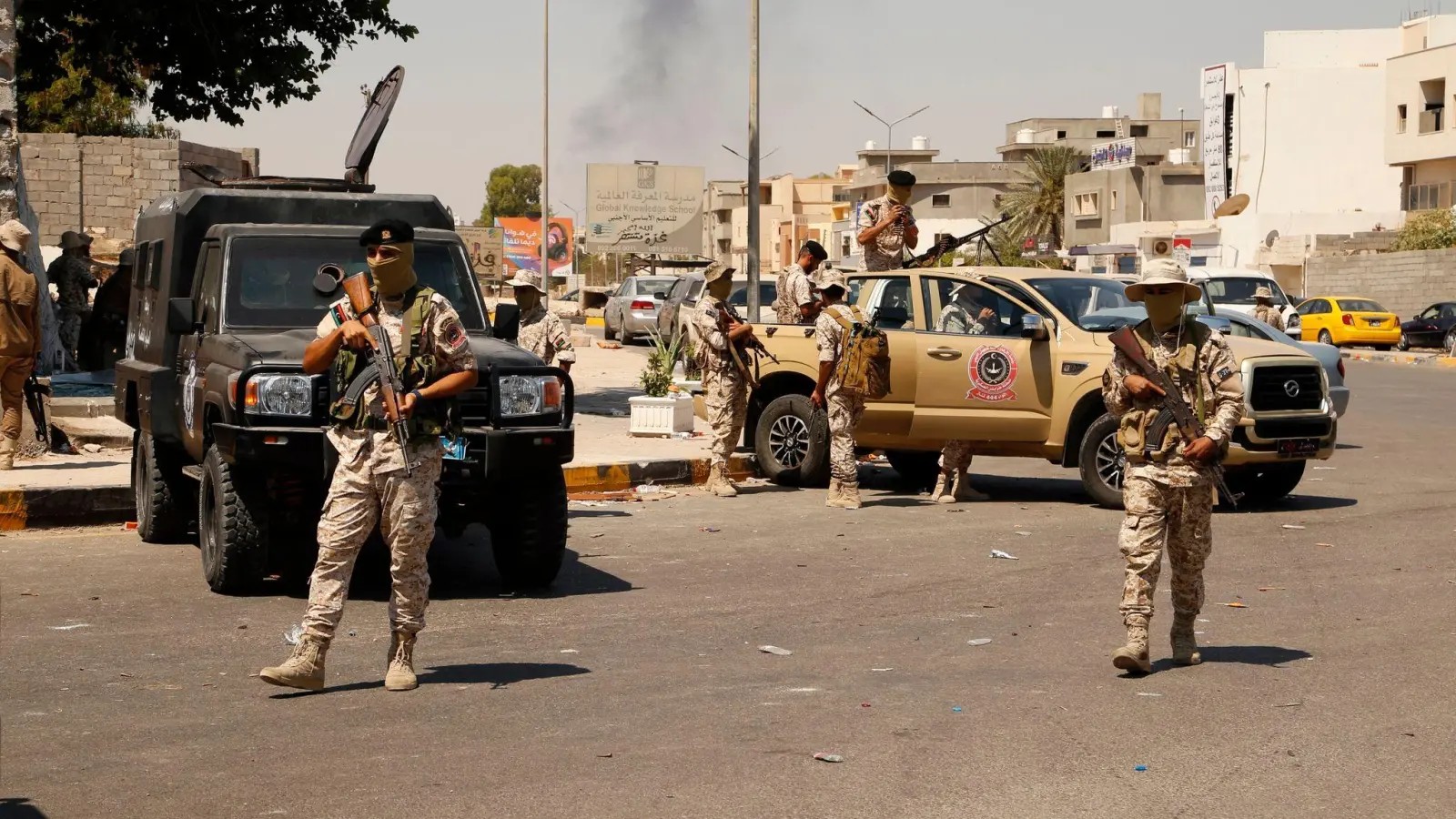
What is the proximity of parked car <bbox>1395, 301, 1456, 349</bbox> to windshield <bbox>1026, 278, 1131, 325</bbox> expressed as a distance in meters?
32.2

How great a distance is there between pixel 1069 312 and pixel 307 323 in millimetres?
6464

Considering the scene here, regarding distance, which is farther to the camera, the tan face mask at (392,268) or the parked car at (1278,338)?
the parked car at (1278,338)

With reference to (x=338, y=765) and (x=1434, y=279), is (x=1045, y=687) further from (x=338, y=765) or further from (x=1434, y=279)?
(x=1434, y=279)

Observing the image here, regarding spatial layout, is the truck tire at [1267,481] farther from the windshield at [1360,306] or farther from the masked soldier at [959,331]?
the windshield at [1360,306]

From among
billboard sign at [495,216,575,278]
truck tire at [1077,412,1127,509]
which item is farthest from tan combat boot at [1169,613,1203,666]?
billboard sign at [495,216,575,278]

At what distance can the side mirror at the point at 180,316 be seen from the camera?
33.3 feet

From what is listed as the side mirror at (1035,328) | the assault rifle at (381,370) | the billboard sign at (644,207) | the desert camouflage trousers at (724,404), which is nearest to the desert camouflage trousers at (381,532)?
the assault rifle at (381,370)

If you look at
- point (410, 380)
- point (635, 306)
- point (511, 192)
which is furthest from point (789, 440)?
point (511, 192)

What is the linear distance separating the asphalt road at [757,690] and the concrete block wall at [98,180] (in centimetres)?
2576

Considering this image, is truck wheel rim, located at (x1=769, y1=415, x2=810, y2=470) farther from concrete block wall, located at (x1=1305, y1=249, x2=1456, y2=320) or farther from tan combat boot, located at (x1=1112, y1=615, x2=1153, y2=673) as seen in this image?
concrete block wall, located at (x1=1305, y1=249, x2=1456, y2=320)

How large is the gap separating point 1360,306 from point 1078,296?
116 ft

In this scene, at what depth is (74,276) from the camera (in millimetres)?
20812

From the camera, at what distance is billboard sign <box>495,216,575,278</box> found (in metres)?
113

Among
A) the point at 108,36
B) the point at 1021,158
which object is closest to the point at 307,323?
the point at 108,36
